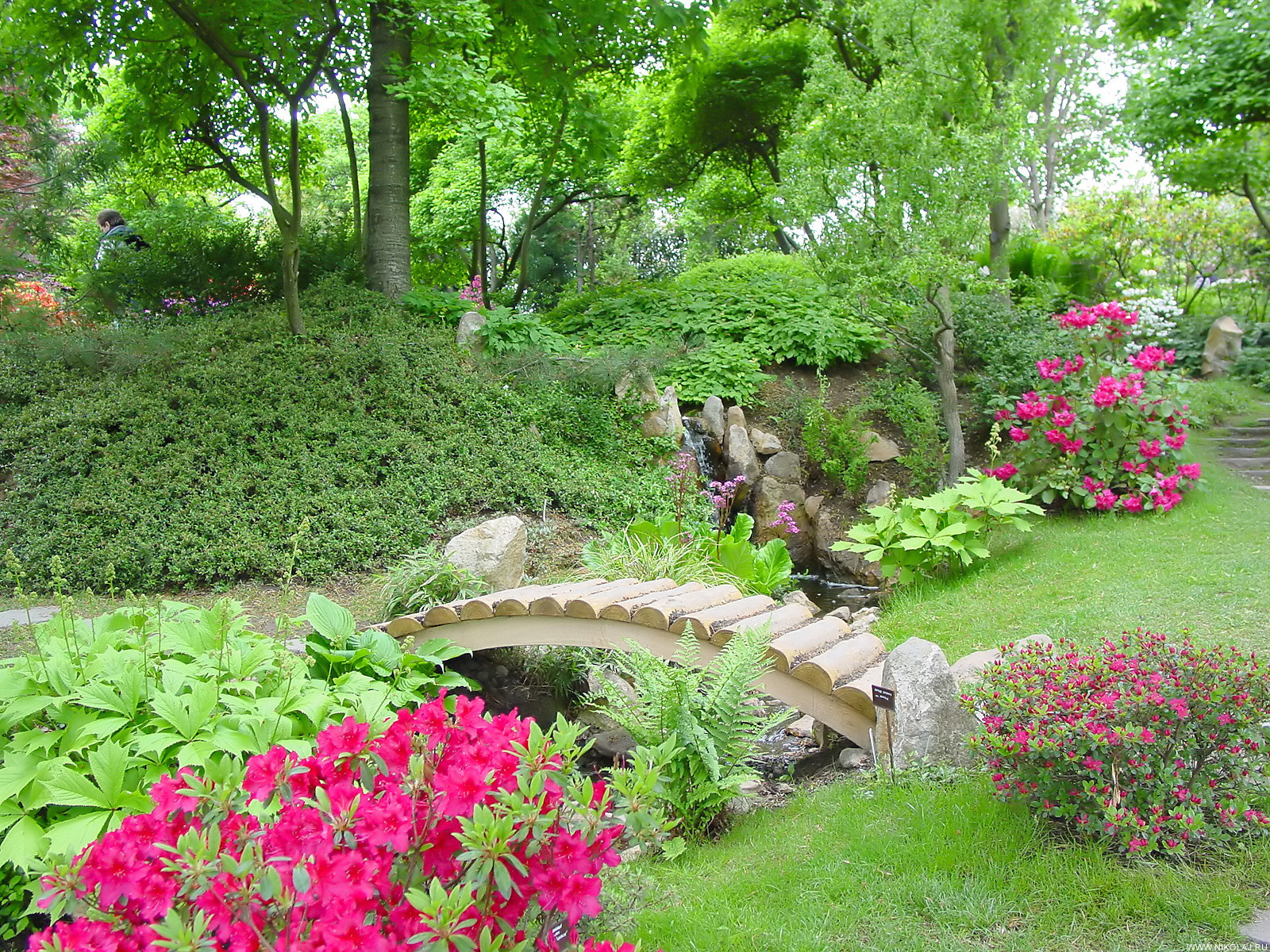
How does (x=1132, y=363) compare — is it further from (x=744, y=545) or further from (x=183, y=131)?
(x=183, y=131)

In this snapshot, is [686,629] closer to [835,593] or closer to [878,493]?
[835,593]

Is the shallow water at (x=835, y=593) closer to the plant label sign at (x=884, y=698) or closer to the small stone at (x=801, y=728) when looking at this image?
the small stone at (x=801, y=728)

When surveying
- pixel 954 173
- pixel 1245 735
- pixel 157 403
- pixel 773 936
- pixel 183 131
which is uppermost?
pixel 183 131

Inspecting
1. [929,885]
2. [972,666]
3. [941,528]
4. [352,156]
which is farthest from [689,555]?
[352,156]

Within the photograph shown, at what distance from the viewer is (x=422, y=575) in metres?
5.36

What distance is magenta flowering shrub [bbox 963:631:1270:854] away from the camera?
2.39 m

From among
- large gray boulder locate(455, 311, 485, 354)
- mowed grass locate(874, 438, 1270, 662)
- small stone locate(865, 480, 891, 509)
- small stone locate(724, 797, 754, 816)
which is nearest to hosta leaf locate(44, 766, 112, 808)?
small stone locate(724, 797, 754, 816)

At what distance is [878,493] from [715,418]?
71.5 inches

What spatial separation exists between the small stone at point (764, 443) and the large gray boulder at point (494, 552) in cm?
388

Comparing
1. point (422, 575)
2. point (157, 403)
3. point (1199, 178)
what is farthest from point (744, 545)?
point (1199, 178)

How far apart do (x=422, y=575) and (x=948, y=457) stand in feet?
17.5

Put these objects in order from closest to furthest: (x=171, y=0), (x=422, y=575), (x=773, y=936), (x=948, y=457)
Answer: (x=773, y=936) → (x=422, y=575) → (x=171, y=0) → (x=948, y=457)

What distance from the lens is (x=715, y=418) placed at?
355 inches

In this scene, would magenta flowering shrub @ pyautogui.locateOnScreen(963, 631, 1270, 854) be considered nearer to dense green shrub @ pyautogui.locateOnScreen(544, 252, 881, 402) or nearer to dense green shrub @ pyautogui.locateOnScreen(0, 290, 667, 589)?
dense green shrub @ pyautogui.locateOnScreen(0, 290, 667, 589)
